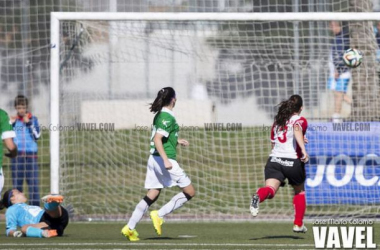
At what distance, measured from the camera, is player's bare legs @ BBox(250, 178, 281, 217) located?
11086mm

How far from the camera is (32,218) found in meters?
12.1

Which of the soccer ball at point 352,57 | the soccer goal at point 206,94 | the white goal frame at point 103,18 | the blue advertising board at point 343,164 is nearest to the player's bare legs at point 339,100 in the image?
the soccer goal at point 206,94

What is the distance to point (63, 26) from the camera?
14992mm

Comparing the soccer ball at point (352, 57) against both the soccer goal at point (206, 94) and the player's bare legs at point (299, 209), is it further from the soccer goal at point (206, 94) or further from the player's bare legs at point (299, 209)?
the player's bare legs at point (299, 209)

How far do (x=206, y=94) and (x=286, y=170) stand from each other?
571cm

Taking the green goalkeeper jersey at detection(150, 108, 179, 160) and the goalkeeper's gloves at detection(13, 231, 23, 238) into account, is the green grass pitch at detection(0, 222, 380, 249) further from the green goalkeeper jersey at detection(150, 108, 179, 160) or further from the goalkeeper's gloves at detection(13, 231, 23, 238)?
the green goalkeeper jersey at detection(150, 108, 179, 160)

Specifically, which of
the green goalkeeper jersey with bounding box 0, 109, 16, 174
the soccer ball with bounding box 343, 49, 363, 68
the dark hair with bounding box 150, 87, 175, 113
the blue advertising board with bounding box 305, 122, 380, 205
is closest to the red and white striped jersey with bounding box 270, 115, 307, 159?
the dark hair with bounding box 150, 87, 175, 113

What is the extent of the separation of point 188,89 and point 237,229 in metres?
6.44

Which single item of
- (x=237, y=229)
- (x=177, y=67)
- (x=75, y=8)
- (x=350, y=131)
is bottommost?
(x=237, y=229)

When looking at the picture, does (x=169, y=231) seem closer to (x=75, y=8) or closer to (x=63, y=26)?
(x=63, y=26)

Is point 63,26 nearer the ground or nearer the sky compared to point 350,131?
nearer the sky

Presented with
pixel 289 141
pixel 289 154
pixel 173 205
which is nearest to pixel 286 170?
pixel 289 154

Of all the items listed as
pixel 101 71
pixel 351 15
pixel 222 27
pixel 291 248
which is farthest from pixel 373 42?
pixel 291 248

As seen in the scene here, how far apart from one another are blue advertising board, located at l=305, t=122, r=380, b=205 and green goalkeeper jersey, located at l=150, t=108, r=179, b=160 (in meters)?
3.65
